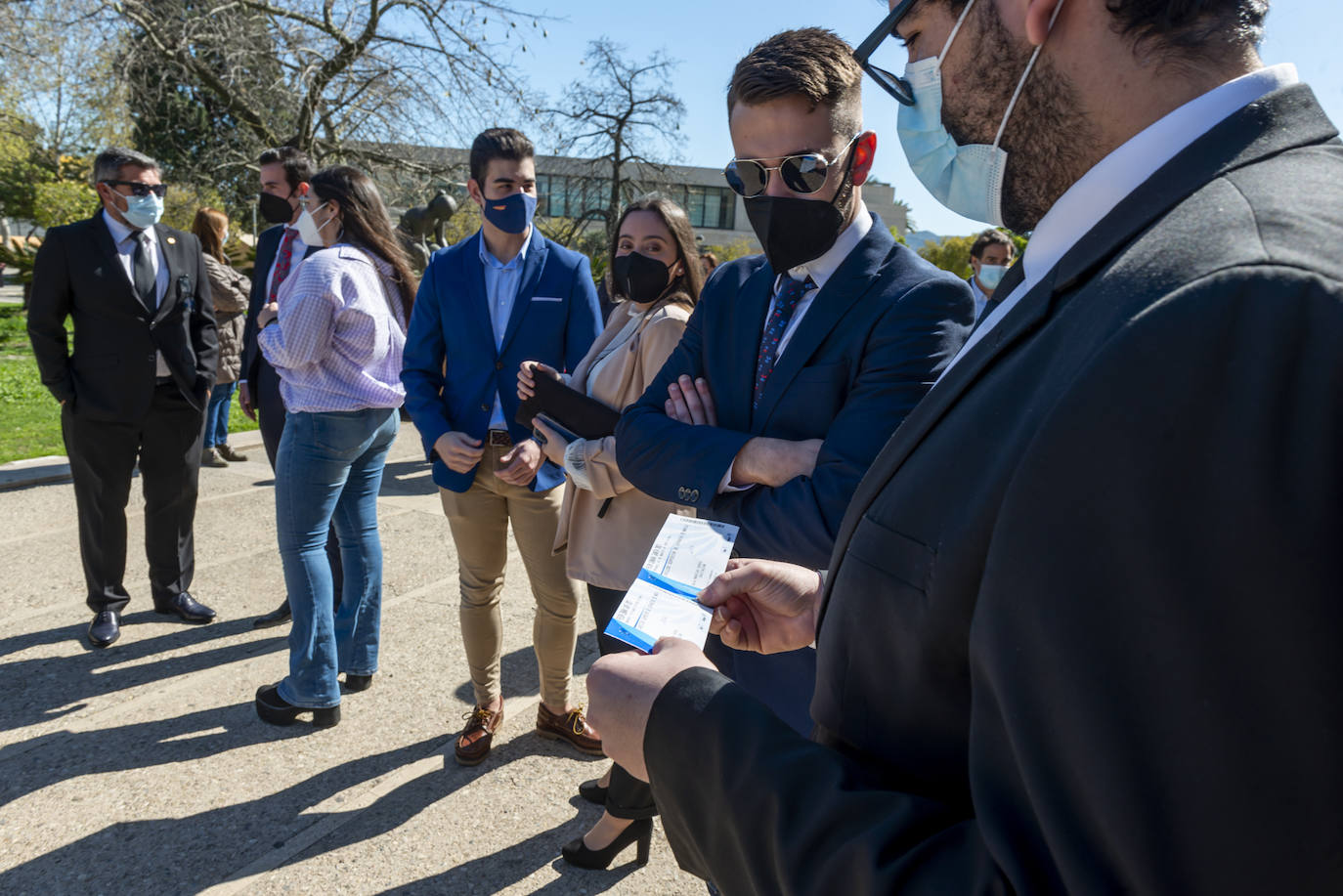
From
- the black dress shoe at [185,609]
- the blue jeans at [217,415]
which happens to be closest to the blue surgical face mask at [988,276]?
the black dress shoe at [185,609]

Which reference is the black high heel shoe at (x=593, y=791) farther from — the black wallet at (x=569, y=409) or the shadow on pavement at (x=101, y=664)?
the shadow on pavement at (x=101, y=664)

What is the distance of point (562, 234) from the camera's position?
1738cm

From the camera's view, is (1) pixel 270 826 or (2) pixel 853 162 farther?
(1) pixel 270 826

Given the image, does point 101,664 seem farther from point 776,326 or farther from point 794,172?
point 794,172

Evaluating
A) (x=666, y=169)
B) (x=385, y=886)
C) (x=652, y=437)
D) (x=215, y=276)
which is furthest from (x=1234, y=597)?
(x=666, y=169)

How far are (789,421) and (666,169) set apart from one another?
1818 cm

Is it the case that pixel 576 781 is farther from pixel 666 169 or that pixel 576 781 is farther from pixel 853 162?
pixel 666 169

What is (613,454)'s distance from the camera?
2744 mm

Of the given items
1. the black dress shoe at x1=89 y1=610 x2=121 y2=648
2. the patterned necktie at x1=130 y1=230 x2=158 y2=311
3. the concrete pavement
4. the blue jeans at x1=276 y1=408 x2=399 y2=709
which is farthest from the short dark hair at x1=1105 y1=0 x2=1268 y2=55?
the black dress shoe at x1=89 y1=610 x2=121 y2=648

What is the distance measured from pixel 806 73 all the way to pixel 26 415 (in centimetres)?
1028

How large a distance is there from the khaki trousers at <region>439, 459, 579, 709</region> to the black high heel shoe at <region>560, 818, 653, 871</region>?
2.85ft

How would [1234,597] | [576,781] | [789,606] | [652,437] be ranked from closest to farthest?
1. [1234,597]
2. [789,606]
3. [652,437]
4. [576,781]

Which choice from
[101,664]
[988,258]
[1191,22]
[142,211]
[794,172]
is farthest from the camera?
[988,258]

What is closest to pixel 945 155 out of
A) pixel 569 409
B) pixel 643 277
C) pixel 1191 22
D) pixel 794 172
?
pixel 1191 22
